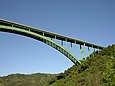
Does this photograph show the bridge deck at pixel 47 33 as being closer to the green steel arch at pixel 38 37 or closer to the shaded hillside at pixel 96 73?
the green steel arch at pixel 38 37

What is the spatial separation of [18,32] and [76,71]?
2483 centimetres

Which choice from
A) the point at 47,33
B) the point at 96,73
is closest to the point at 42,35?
the point at 47,33

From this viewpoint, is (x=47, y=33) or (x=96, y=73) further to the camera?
(x=47, y=33)

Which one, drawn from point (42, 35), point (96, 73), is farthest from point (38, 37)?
point (96, 73)

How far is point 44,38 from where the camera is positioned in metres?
55.2

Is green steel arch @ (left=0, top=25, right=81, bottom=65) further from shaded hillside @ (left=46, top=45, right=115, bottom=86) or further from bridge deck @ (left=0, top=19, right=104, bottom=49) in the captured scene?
shaded hillside @ (left=46, top=45, right=115, bottom=86)

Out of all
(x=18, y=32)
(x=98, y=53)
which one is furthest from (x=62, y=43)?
(x=98, y=53)

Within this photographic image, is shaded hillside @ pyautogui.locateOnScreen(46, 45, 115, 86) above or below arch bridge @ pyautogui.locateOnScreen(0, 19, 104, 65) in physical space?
below

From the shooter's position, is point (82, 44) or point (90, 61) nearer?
point (82, 44)

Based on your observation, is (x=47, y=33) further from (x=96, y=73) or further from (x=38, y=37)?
(x=96, y=73)

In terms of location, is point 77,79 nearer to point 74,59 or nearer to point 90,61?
point 74,59

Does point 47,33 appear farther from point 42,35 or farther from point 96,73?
point 96,73

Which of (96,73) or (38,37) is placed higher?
(38,37)

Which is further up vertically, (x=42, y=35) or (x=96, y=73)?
(x=42, y=35)
